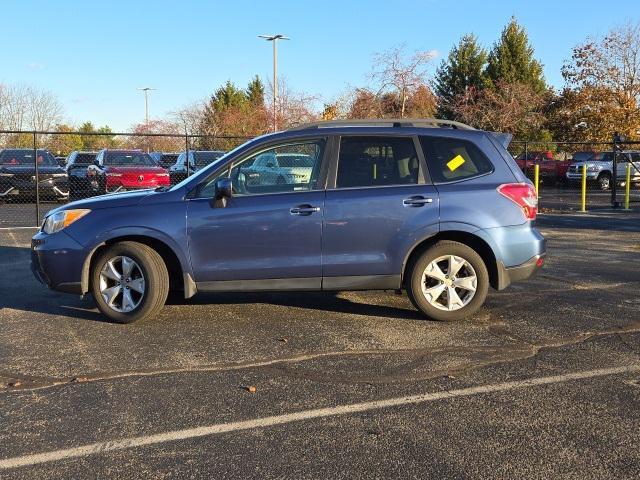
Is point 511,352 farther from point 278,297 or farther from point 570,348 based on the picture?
point 278,297

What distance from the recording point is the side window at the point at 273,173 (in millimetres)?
5984

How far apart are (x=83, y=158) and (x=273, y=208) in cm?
1755

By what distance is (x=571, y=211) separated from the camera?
56.3 feet

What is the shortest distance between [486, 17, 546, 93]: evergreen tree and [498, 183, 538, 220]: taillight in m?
40.3

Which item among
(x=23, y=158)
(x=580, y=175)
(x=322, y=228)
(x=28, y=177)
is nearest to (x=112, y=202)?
(x=322, y=228)

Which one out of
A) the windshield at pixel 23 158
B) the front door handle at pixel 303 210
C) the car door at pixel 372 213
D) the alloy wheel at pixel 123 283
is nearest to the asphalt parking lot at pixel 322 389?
the alloy wheel at pixel 123 283

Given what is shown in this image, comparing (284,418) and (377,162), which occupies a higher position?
(377,162)

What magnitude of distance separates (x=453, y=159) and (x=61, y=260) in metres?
3.73

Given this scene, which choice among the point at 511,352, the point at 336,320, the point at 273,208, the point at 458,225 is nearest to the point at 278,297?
the point at 336,320

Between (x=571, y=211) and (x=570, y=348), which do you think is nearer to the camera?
(x=570, y=348)

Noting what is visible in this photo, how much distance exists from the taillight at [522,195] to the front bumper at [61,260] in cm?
390

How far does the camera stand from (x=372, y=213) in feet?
19.3

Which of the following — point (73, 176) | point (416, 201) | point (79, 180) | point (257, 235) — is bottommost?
point (257, 235)

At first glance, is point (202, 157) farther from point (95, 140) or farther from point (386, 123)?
point (95, 140)
